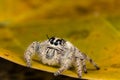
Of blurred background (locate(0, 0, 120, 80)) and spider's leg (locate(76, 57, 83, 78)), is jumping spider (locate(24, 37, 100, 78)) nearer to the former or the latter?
spider's leg (locate(76, 57, 83, 78))

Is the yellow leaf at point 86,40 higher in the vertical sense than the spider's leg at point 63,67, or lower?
higher

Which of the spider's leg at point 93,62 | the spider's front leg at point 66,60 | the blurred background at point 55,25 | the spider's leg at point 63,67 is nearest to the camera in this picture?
the spider's leg at point 63,67

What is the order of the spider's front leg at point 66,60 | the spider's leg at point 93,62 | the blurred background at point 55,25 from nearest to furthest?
the spider's front leg at point 66,60
the spider's leg at point 93,62
the blurred background at point 55,25

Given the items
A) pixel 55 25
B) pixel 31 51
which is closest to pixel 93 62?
pixel 31 51

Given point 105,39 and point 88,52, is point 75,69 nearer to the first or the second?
point 88,52

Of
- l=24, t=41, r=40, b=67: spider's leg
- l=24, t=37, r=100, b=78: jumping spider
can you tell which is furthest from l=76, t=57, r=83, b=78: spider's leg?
l=24, t=41, r=40, b=67: spider's leg

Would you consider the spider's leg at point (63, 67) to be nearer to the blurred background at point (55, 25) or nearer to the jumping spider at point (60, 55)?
the jumping spider at point (60, 55)

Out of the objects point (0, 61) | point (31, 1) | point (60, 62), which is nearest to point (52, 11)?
point (31, 1)

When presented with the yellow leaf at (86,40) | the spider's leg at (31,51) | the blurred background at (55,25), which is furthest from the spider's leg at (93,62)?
the spider's leg at (31,51)

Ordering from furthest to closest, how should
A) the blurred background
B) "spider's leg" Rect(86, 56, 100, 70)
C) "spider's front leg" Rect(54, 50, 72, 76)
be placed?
the blurred background < "spider's leg" Rect(86, 56, 100, 70) < "spider's front leg" Rect(54, 50, 72, 76)
